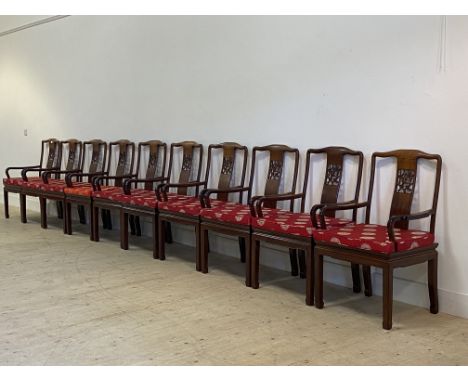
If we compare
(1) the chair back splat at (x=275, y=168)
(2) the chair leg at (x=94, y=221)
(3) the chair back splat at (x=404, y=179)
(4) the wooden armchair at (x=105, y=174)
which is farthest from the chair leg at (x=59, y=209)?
(3) the chair back splat at (x=404, y=179)

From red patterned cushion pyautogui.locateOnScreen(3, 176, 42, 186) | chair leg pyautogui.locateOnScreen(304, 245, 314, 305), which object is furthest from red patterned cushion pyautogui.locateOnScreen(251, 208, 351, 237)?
red patterned cushion pyautogui.locateOnScreen(3, 176, 42, 186)

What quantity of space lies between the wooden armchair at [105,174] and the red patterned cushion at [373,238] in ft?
8.54

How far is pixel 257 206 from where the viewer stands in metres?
3.64

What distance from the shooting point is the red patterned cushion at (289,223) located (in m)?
3.36

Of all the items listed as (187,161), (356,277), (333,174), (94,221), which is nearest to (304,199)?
(333,174)

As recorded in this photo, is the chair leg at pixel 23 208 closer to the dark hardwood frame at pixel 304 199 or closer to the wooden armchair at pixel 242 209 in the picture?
the wooden armchair at pixel 242 209

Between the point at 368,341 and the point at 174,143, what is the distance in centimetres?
287

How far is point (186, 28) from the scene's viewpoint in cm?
500

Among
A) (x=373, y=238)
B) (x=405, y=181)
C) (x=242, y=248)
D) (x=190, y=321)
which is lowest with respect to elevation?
(x=190, y=321)

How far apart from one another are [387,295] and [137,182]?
2.56m

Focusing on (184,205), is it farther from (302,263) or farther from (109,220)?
(109,220)

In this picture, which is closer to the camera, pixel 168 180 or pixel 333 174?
pixel 333 174
